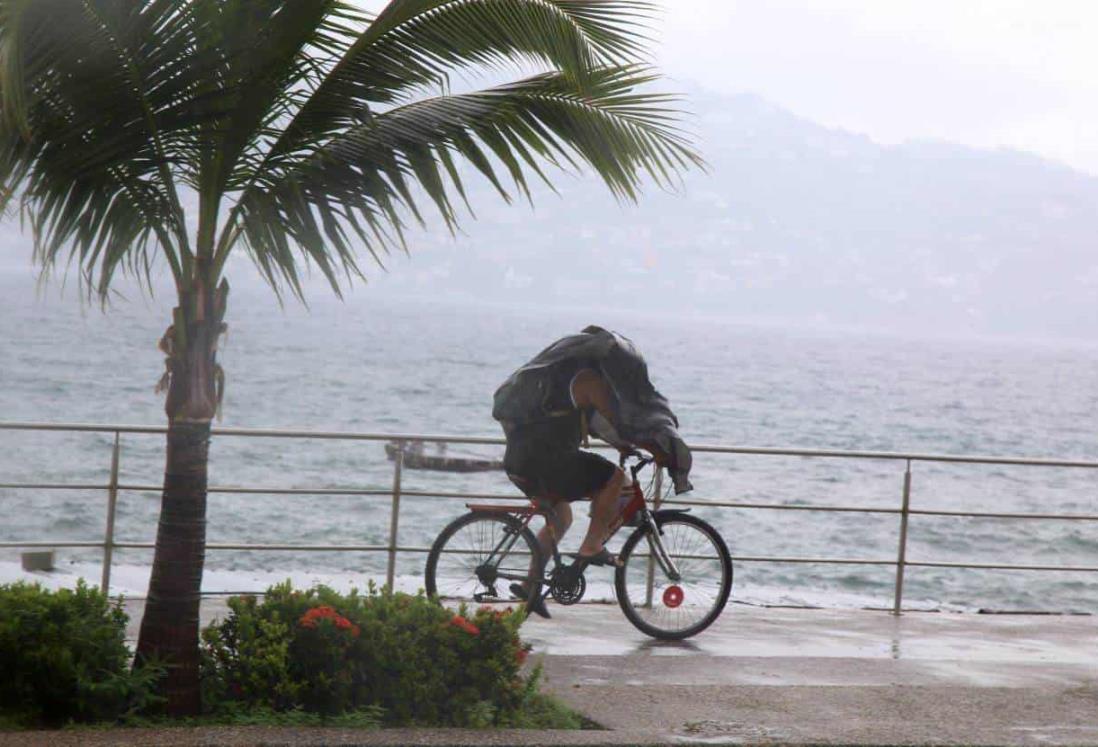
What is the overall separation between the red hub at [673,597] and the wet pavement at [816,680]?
0.22m

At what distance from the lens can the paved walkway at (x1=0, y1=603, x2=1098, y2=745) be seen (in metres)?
5.03

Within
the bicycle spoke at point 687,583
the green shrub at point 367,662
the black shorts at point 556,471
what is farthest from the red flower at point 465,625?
the bicycle spoke at point 687,583

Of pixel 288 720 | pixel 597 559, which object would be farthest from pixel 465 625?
pixel 597 559

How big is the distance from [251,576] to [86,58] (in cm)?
634

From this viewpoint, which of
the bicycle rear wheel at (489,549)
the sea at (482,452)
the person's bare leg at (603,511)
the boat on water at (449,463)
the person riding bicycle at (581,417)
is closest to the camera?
the person riding bicycle at (581,417)

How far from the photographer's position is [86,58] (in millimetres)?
4805

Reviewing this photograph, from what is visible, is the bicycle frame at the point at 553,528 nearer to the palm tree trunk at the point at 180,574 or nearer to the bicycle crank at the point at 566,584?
the bicycle crank at the point at 566,584

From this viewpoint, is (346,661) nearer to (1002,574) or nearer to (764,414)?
(1002,574)

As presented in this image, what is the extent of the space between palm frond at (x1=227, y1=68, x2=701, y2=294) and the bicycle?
210cm

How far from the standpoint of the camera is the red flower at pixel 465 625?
5.14 m

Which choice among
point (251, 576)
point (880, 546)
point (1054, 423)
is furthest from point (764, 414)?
point (251, 576)

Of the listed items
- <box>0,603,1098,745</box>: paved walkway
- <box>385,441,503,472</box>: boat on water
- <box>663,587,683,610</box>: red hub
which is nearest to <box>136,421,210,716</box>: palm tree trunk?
<box>0,603,1098,745</box>: paved walkway

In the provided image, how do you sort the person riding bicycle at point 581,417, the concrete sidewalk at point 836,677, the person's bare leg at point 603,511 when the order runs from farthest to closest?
the person's bare leg at point 603,511
the person riding bicycle at point 581,417
the concrete sidewalk at point 836,677

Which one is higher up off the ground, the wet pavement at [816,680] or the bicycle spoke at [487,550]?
the bicycle spoke at [487,550]
